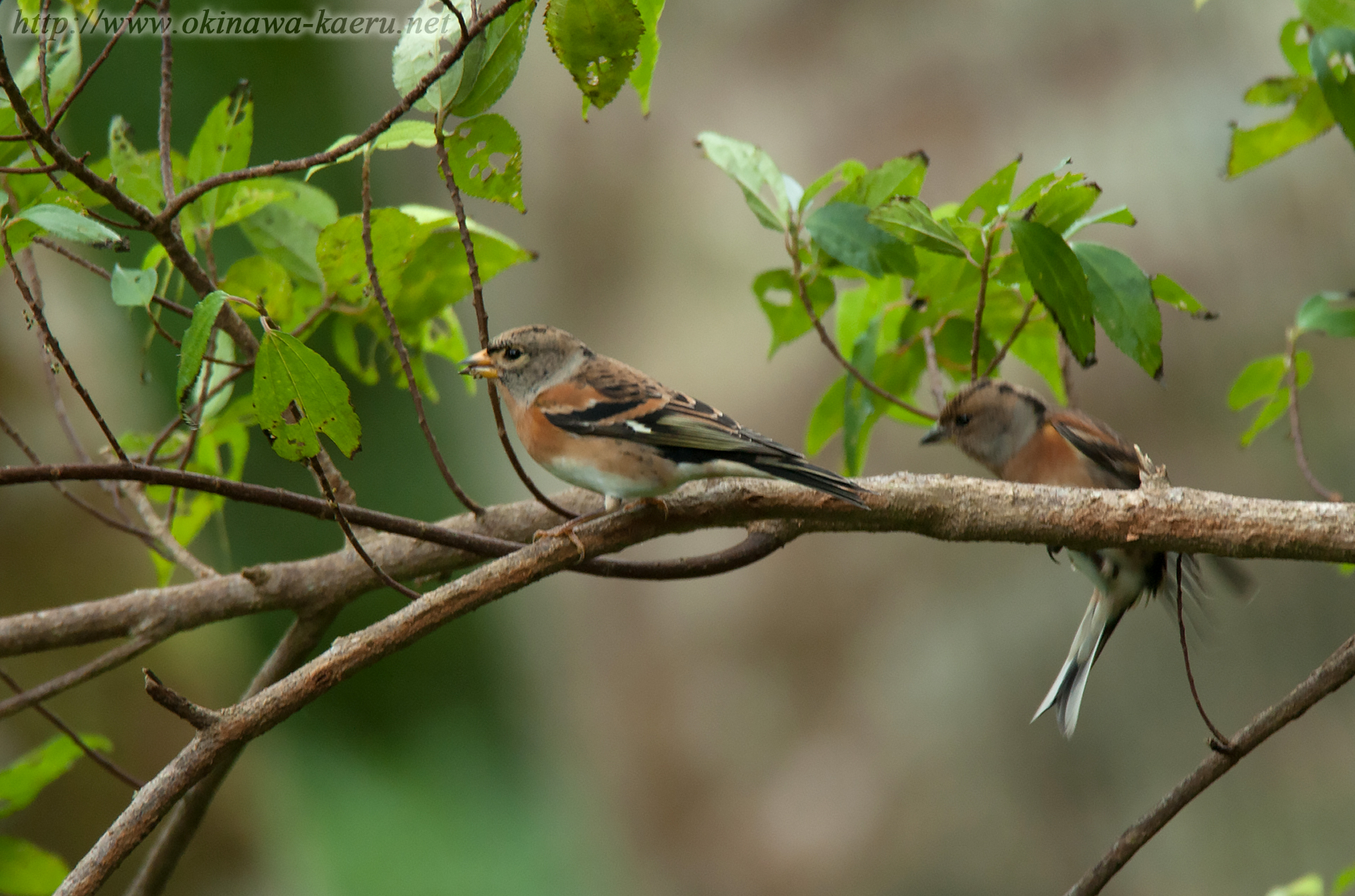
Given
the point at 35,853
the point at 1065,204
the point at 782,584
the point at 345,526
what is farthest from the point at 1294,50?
the point at 782,584

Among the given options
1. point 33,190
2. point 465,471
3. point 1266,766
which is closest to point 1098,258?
point 33,190

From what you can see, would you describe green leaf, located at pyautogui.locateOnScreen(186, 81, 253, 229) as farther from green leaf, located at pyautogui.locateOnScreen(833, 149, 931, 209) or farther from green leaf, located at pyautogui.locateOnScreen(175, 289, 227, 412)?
green leaf, located at pyautogui.locateOnScreen(833, 149, 931, 209)

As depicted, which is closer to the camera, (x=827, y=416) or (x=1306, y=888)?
(x=1306, y=888)

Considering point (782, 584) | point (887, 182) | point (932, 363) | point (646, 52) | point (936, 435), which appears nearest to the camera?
point (646, 52)

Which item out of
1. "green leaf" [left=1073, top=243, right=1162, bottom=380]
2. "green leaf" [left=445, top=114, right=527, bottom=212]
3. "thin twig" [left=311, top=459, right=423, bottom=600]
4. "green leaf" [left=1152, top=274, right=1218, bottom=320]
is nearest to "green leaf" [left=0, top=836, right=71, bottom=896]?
"thin twig" [left=311, top=459, right=423, bottom=600]

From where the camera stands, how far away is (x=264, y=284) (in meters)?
1.46

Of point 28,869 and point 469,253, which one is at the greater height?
point 469,253

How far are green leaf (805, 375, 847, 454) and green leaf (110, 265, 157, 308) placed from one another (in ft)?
3.25

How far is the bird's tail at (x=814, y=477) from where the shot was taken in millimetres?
1219

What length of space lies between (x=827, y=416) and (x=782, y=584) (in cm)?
260

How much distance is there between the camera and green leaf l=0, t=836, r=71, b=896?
134 cm

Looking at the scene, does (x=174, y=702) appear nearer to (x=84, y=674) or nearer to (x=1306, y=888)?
(x=84, y=674)

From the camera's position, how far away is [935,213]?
156 centimetres

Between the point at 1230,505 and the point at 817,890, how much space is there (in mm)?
3208
